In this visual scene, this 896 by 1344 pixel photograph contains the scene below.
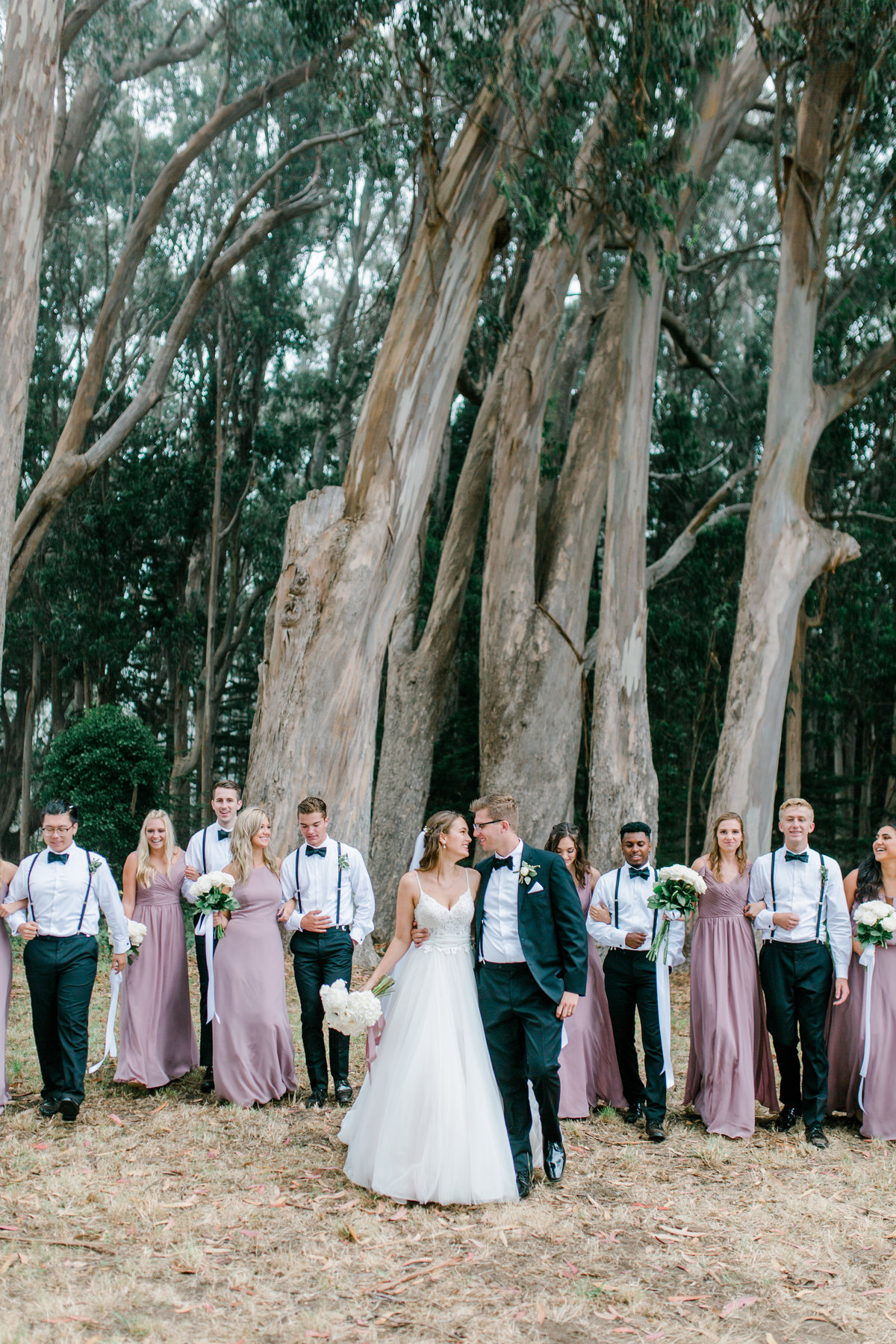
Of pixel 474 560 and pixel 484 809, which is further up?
pixel 474 560

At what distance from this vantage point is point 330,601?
12.8m

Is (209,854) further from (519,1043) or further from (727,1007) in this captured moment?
(727,1007)

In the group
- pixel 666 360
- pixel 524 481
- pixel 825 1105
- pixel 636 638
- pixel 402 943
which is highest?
pixel 666 360

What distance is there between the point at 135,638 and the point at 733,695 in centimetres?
1453

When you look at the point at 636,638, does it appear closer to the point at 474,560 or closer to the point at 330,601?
the point at 330,601

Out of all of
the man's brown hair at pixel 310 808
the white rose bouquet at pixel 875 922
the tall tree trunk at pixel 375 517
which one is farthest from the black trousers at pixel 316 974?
the tall tree trunk at pixel 375 517

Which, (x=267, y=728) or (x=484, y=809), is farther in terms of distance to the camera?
(x=267, y=728)

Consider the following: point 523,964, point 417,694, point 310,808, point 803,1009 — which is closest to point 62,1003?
point 310,808

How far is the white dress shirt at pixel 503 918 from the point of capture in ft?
19.1

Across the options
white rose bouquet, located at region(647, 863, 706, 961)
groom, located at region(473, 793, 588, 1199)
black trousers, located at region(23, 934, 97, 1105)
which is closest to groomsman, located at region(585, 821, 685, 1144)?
white rose bouquet, located at region(647, 863, 706, 961)

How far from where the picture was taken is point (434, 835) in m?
5.84

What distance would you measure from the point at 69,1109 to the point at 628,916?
3429 mm

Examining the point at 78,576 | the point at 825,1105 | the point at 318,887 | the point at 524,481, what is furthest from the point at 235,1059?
the point at 78,576

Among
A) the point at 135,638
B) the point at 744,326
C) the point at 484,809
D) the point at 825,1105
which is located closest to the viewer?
the point at 484,809
